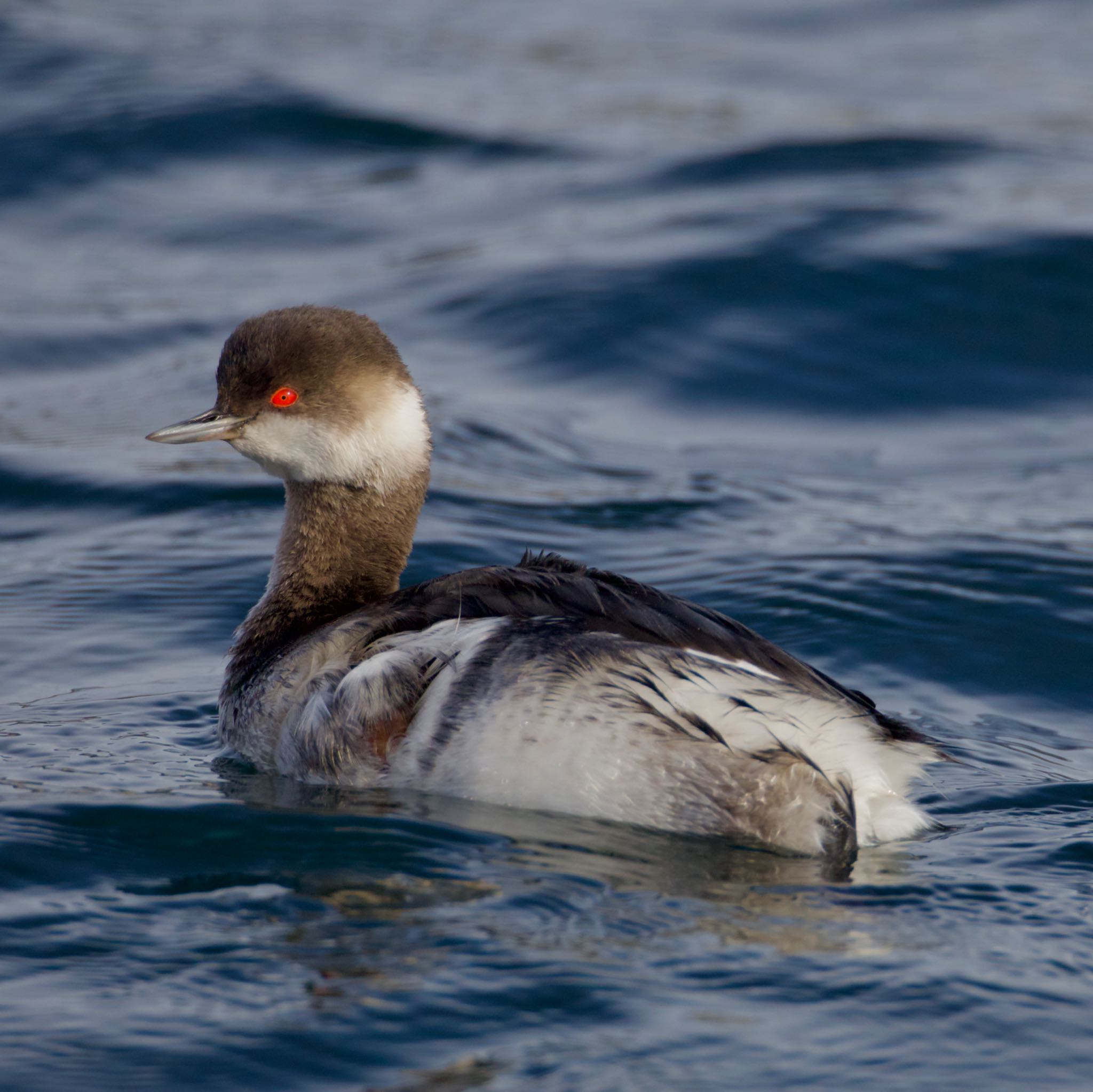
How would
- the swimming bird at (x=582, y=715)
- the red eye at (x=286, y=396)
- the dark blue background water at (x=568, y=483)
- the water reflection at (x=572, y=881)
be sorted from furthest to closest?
the red eye at (x=286, y=396)
the swimming bird at (x=582, y=715)
the water reflection at (x=572, y=881)
the dark blue background water at (x=568, y=483)

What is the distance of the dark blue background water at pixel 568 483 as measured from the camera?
3.59 m

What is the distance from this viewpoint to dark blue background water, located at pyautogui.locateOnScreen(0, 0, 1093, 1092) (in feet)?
11.8

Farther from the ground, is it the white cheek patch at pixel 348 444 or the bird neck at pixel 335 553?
the white cheek patch at pixel 348 444

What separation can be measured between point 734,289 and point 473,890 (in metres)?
6.99

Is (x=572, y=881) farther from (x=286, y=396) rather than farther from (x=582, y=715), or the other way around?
(x=286, y=396)

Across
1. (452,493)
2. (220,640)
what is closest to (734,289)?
(452,493)

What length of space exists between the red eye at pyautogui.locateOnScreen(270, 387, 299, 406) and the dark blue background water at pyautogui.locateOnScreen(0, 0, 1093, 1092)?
1098mm

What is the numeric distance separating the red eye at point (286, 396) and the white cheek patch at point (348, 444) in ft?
0.12

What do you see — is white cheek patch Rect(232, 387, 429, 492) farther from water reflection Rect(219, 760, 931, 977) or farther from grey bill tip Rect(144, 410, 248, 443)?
water reflection Rect(219, 760, 931, 977)

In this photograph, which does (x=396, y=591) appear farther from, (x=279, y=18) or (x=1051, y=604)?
(x=279, y=18)

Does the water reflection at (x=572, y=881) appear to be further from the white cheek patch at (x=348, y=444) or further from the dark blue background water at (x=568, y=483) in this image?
the white cheek patch at (x=348, y=444)

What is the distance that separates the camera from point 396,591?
4969mm

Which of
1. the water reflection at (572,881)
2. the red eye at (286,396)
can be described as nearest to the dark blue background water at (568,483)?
the water reflection at (572,881)

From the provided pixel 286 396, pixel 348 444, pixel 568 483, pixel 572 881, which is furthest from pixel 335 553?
pixel 568 483
